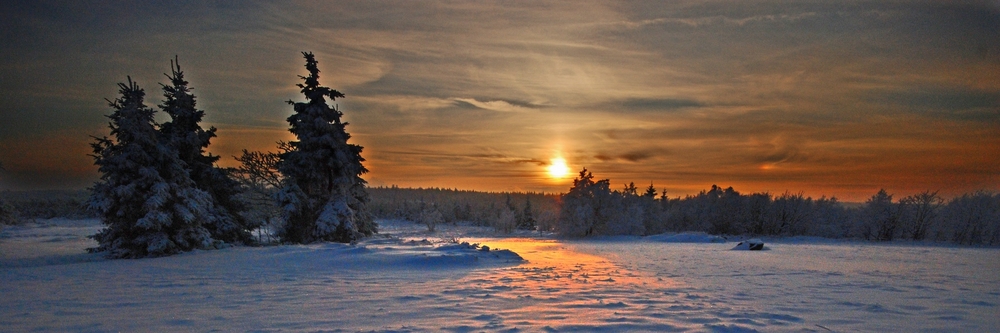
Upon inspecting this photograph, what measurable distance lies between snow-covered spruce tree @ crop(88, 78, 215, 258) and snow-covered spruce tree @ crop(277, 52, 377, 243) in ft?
16.6

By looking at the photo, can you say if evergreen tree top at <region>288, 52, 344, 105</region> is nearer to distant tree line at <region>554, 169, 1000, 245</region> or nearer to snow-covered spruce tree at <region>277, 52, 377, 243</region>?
snow-covered spruce tree at <region>277, 52, 377, 243</region>

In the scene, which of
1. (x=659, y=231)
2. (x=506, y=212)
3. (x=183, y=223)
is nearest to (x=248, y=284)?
(x=183, y=223)

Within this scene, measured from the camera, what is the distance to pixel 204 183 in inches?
981

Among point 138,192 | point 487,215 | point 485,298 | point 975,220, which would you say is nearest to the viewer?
point 485,298

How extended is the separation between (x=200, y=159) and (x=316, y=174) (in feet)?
20.9

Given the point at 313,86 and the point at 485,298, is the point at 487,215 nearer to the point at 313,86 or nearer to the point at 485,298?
the point at 313,86

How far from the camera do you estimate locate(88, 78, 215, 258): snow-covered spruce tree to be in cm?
1909

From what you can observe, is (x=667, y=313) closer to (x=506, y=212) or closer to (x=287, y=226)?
(x=287, y=226)

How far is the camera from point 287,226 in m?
25.5

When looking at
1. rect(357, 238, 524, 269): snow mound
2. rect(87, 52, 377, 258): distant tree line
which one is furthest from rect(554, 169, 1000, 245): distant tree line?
rect(357, 238, 524, 269): snow mound

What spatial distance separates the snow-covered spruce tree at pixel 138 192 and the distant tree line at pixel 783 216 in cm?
5117

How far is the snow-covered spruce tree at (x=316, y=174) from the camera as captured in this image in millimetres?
24797

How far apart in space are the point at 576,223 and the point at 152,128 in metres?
52.5

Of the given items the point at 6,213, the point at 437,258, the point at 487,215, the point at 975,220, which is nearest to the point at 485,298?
the point at 437,258
